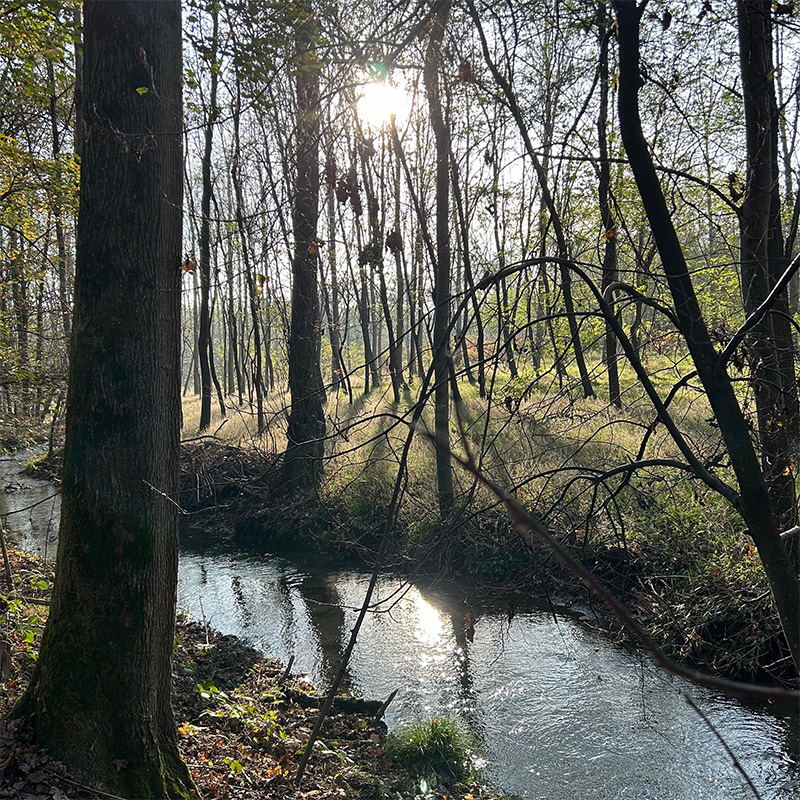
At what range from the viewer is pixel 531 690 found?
21.6ft

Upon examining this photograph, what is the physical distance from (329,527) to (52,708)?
8.27 meters

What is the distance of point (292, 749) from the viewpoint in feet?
16.5

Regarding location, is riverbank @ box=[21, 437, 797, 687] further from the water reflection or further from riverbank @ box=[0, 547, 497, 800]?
riverbank @ box=[0, 547, 497, 800]

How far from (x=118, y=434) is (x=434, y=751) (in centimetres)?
386

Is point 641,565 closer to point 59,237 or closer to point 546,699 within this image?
point 546,699

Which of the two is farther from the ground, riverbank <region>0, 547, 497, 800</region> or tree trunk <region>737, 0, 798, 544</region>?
tree trunk <region>737, 0, 798, 544</region>

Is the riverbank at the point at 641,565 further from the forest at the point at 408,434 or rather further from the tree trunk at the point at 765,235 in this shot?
the tree trunk at the point at 765,235

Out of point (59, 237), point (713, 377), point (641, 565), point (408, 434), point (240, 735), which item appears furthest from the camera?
point (59, 237)

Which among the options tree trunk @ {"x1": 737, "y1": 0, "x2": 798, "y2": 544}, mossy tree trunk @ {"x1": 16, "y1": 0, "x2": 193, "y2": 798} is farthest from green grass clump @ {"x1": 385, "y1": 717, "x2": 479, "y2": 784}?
tree trunk @ {"x1": 737, "y1": 0, "x2": 798, "y2": 544}

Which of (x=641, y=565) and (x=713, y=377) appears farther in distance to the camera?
(x=641, y=565)

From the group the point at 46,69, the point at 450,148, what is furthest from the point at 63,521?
the point at 46,69

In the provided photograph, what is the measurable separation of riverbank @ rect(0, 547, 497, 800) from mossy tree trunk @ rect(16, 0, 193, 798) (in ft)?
0.81

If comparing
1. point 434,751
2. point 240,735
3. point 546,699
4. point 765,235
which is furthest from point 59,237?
point 765,235

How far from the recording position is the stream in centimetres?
521
